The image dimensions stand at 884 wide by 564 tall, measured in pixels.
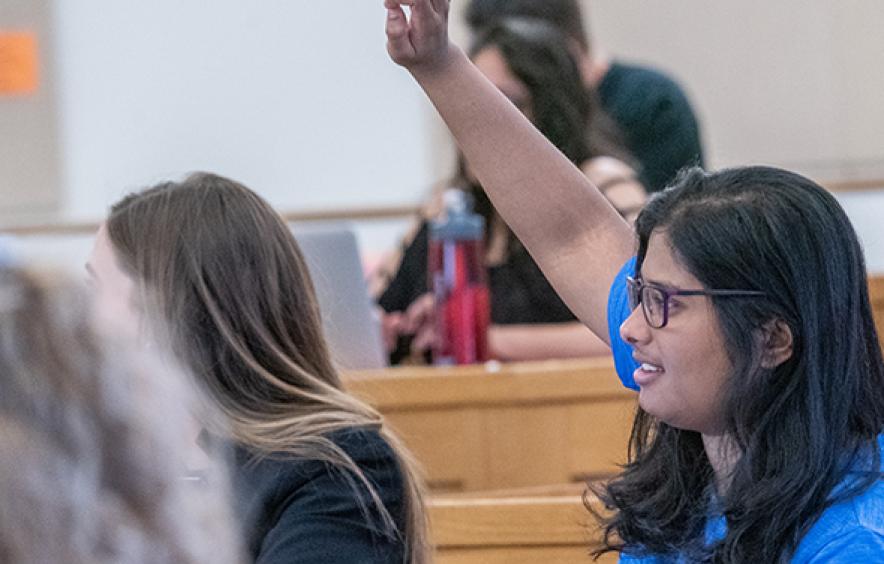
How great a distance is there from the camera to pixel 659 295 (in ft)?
4.03

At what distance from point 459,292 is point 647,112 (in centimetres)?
128

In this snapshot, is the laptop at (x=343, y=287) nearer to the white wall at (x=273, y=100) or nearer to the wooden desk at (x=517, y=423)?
the wooden desk at (x=517, y=423)

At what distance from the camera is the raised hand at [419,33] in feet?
4.57

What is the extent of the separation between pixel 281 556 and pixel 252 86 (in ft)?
11.6

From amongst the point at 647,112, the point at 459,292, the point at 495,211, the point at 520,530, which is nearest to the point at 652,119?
the point at 647,112

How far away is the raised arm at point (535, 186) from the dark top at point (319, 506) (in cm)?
26

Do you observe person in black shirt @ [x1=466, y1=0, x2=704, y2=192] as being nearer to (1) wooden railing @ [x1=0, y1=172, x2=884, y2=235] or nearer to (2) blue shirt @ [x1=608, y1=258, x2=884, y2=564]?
(1) wooden railing @ [x1=0, y1=172, x2=884, y2=235]

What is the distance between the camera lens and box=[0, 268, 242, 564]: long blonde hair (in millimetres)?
613

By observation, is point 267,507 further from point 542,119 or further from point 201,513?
point 542,119

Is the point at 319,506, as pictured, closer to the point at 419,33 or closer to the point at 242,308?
the point at 242,308

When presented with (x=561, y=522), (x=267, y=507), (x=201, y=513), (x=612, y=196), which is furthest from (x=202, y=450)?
(x=612, y=196)

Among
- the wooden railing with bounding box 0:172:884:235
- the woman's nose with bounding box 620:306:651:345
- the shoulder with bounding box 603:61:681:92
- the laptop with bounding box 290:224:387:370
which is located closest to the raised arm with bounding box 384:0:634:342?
the woman's nose with bounding box 620:306:651:345

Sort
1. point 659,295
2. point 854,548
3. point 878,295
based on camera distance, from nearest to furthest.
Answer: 1. point 854,548
2. point 659,295
3. point 878,295

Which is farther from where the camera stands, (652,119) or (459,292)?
(652,119)
